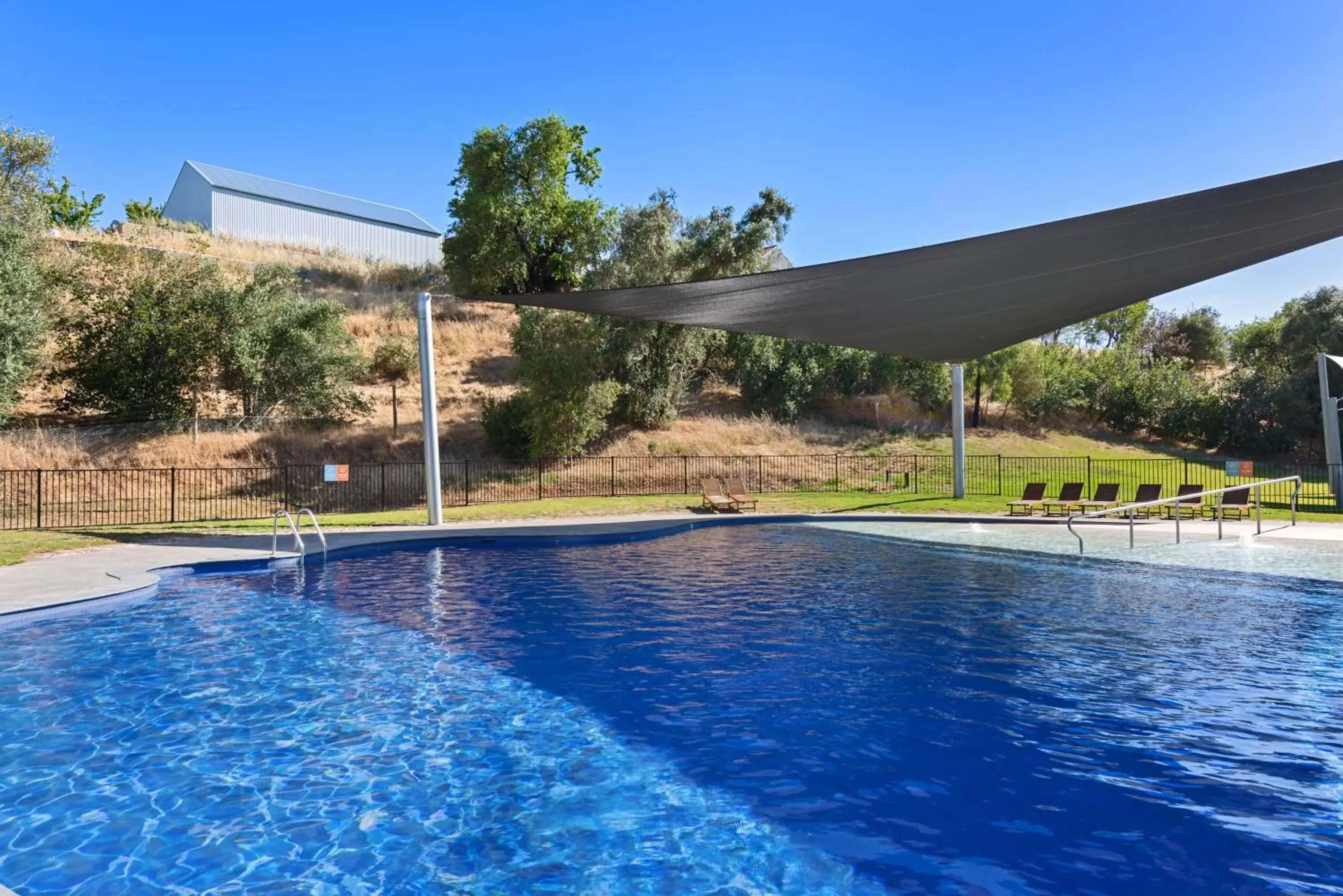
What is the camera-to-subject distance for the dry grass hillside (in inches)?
806

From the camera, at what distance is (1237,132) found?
1042 centimetres

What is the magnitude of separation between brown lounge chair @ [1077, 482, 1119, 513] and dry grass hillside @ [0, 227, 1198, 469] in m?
10.5

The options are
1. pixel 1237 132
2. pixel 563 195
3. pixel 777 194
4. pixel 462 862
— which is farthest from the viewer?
pixel 563 195

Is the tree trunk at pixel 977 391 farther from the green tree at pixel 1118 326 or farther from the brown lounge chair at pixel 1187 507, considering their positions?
the green tree at pixel 1118 326

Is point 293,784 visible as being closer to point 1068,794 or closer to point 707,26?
point 1068,794

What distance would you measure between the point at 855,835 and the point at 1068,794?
1.23 metres

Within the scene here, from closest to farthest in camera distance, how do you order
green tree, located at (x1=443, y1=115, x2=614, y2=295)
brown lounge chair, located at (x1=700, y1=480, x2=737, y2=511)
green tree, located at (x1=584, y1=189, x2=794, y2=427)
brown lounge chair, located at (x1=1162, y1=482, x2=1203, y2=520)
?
brown lounge chair, located at (x1=1162, y1=482, x2=1203, y2=520), brown lounge chair, located at (x1=700, y1=480, x2=737, y2=511), green tree, located at (x1=584, y1=189, x2=794, y2=427), green tree, located at (x1=443, y1=115, x2=614, y2=295)

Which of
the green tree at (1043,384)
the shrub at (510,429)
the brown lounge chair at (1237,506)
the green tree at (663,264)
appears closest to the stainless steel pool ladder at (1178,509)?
the brown lounge chair at (1237,506)

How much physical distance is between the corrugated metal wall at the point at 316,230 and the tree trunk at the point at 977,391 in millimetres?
25784

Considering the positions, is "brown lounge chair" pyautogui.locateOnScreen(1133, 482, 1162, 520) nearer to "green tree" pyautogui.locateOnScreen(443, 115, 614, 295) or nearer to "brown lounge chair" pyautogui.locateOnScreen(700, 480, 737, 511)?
"brown lounge chair" pyautogui.locateOnScreen(700, 480, 737, 511)

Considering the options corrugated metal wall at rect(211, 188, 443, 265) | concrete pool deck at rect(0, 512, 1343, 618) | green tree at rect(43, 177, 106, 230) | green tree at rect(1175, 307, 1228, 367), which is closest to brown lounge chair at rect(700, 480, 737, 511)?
concrete pool deck at rect(0, 512, 1343, 618)

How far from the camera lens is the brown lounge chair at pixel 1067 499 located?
672 inches

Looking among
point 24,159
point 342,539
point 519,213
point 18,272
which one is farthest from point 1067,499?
point 24,159

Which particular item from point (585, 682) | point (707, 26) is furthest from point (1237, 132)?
point (585, 682)
